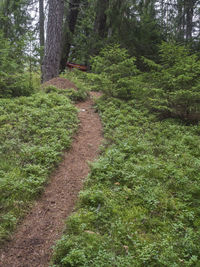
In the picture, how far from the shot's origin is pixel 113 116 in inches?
292

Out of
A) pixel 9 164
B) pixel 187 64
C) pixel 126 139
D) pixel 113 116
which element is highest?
pixel 187 64

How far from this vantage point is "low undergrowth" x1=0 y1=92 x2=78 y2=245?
359 cm

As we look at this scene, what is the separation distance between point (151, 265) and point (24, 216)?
2.14 metres

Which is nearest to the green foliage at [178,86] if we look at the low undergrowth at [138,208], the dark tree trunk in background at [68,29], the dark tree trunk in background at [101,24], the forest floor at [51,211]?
the low undergrowth at [138,208]

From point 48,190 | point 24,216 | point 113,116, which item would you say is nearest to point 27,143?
point 48,190

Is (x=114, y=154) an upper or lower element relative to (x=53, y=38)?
lower

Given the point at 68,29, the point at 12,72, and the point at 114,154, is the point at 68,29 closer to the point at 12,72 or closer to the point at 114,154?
the point at 12,72

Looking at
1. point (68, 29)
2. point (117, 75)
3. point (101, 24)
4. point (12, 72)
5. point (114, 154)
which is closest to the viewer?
point (114, 154)

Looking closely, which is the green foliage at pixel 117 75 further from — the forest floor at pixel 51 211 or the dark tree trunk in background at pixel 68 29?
the dark tree trunk in background at pixel 68 29

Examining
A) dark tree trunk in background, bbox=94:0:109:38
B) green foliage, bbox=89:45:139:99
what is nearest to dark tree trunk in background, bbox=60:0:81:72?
dark tree trunk in background, bbox=94:0:109:38

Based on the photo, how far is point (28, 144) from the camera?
5109mm

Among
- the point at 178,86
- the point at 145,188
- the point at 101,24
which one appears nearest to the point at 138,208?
the point at 145,188

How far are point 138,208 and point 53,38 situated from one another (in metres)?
8.72

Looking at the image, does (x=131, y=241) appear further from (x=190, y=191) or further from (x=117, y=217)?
(x=190, y=191)
